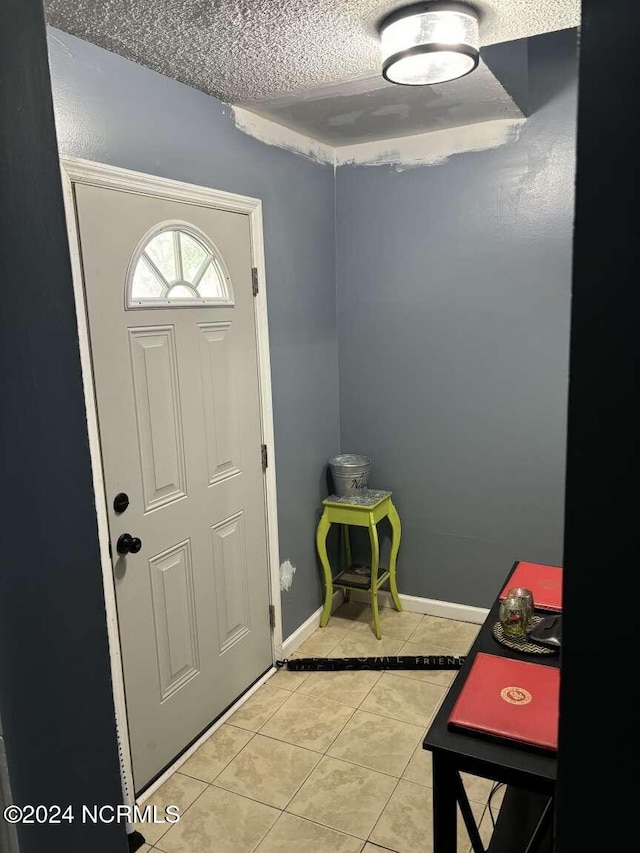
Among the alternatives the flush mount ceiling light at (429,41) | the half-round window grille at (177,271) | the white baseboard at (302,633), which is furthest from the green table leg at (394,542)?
the flush mount ceiling light at (429,41)

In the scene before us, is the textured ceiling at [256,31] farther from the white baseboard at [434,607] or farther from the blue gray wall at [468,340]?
the white baseboard at [434,607]

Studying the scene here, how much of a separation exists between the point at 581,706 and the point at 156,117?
2169mm

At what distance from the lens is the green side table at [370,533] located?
3219mm

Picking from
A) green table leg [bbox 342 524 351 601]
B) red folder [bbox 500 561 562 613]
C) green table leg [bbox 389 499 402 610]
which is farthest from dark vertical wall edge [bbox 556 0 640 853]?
green table leg [bbox 342 524 351 601]

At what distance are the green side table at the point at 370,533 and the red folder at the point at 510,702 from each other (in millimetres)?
1678

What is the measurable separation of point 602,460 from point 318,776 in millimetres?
2161

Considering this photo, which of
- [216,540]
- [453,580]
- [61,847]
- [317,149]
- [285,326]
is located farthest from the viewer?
[453,580]

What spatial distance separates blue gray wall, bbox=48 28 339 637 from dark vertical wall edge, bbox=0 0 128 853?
1.33 meters

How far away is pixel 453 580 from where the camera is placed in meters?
3.42

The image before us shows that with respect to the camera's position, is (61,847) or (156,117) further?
(156,117)

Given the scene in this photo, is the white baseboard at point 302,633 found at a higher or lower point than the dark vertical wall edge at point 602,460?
lower

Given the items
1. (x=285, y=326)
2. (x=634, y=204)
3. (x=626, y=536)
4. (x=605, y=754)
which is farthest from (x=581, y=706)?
(x=285, y=326)

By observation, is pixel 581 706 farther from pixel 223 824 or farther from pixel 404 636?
pixel 404 636

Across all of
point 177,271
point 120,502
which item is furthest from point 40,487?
point 177,271
